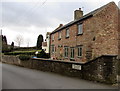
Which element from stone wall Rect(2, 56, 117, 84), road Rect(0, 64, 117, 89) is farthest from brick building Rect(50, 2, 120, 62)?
road Rect(0, 64, 117, 89)

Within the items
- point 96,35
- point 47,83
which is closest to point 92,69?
point 47,83

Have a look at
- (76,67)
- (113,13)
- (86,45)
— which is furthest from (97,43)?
(76,67)

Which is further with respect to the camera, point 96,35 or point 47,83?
point 96,35

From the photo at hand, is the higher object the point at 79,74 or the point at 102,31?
the point at 102,31

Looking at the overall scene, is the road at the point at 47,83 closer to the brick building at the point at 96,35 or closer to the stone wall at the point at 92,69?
the stone wall at the point at 92,69

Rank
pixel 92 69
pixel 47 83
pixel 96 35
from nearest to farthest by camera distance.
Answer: pixel 47 83, pixel 92 69, pixel 96 35

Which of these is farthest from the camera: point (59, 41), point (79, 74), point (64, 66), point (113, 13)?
point (59, 41)

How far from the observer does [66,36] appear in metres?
21.0

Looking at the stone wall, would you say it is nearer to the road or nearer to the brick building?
the road

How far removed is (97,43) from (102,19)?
3459mm

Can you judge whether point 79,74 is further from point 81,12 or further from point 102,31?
point 81,12

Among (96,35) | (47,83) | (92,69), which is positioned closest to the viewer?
(47,83)

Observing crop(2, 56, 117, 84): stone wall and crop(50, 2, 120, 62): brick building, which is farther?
crop(50, 2, 120, 62): brick building

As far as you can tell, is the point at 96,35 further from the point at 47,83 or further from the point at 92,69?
the point at 47,83
